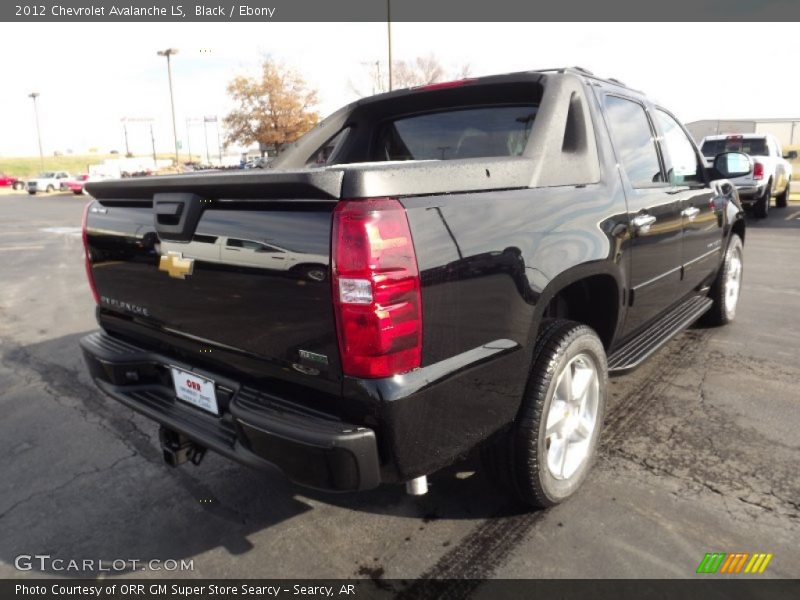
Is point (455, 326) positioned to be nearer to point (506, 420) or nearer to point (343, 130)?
point (506, 420)

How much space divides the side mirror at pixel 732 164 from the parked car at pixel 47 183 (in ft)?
167

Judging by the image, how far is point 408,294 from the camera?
1792 mm

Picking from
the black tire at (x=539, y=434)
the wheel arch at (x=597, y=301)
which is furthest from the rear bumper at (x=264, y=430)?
the wheel arch at (x=597, y=301)

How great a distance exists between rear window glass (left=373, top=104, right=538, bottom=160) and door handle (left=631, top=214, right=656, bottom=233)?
0.71m

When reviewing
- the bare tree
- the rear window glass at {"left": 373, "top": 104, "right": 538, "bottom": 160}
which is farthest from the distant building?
the rear window glass at {"left": 373, "top": 104, "right": 538, "bottom": 160}

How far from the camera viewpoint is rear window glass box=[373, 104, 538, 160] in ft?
9.95

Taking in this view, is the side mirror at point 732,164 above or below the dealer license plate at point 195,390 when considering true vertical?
above

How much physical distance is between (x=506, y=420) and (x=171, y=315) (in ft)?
4.78

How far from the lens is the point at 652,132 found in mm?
3678

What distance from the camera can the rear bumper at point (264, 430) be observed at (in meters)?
1.81

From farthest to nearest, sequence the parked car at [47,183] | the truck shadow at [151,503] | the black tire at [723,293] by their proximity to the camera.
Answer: the parked car at [47,183], the black tire at [723,293], the truck shadow at [151,503]

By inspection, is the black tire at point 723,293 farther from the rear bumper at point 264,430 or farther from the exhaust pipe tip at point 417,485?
the rear bumper at point 264,430

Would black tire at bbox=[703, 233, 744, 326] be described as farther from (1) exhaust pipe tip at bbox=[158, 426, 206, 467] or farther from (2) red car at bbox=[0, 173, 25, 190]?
(2) red car at bbox=[0, 173, 25, 190]

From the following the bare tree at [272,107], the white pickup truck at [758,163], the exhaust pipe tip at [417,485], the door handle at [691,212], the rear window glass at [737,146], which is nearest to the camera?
the exhaust pipe tip at [417,485]
